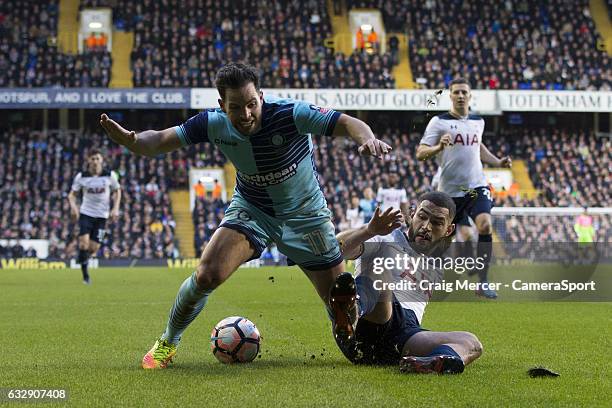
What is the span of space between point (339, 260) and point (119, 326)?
11.9ft

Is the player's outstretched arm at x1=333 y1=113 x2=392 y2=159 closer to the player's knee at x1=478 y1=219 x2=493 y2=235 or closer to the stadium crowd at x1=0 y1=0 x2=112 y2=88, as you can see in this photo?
the player's knee at x1=478 y1=219 x2=493 y2=235

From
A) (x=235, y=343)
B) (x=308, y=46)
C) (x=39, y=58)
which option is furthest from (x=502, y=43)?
(x=235, y=343)

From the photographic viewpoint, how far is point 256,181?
6352 mm

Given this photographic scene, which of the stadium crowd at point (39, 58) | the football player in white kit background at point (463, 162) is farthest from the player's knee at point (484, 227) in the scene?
the stadium crowd at point (39, 58)

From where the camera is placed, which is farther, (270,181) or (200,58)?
(200,58)

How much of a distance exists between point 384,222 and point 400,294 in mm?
691

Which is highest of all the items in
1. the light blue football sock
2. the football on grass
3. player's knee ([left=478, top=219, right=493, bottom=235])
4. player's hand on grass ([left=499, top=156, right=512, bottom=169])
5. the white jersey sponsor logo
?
player's hand on grass ([left=499, top=156, right=512, bottom=169])

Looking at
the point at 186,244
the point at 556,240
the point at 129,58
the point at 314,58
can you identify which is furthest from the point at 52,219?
the point at 556,240

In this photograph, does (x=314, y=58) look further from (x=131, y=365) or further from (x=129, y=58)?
(x=131, y=365)

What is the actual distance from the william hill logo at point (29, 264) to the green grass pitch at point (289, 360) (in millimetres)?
16508

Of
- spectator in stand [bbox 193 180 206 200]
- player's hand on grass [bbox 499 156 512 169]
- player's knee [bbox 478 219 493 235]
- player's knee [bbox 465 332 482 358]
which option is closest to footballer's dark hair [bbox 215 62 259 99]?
player's knee [bbox 465 332 482 358]

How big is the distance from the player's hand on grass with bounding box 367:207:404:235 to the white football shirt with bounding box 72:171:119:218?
38.8 feet

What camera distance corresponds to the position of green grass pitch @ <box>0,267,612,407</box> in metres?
4.89

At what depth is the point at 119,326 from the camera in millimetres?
9336
